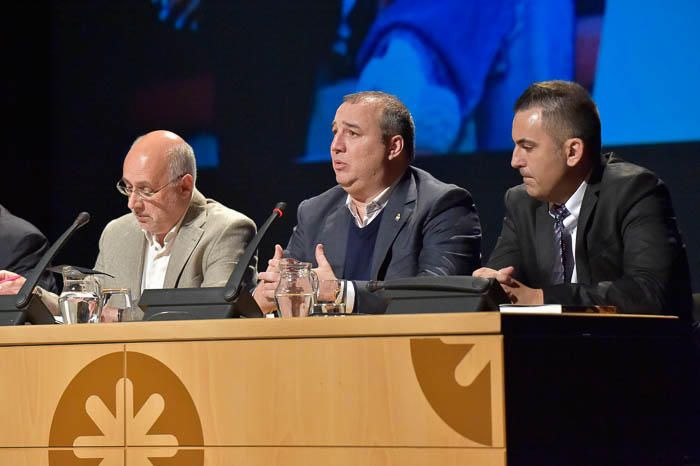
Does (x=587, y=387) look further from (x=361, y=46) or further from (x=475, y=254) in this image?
(x=361, y=46)

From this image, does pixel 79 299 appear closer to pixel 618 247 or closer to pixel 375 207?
pixel 375 207

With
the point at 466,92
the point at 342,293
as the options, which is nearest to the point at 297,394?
the point at 342,293

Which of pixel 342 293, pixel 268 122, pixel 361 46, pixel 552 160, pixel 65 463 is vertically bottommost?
pixel 65 463

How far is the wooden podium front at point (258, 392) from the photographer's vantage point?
1.70m

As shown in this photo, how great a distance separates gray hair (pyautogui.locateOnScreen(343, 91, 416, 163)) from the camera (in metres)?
3.40

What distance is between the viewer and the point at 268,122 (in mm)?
4875

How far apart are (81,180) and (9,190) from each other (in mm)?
371

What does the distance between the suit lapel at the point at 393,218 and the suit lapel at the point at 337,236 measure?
140 millimetres

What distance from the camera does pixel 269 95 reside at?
16.0ft

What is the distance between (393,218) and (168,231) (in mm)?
891

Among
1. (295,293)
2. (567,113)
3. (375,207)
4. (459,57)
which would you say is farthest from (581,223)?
(459,57)

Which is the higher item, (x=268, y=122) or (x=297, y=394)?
(x=268, y=122)

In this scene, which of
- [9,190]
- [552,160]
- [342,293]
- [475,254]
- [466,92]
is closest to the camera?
[342,293]

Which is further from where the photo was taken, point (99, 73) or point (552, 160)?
point (99, 73)
